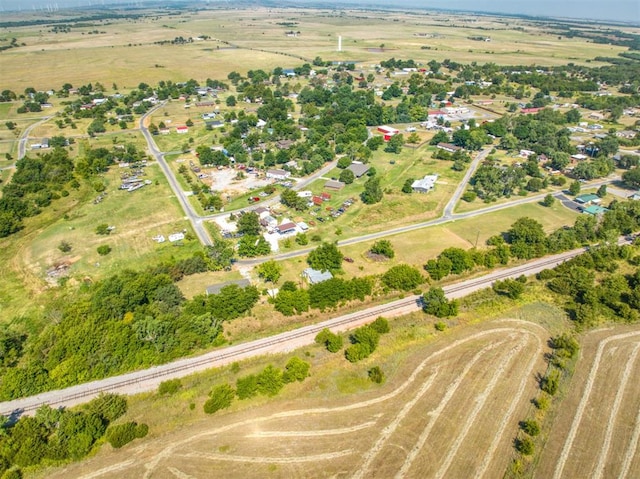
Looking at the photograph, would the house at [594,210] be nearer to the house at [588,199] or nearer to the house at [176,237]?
the house at [588,199]

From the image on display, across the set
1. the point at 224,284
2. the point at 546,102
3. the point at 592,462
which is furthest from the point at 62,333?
the point at 546,102

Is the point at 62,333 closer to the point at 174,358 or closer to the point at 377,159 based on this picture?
the point at 174,358

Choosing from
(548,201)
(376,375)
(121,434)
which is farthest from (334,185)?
(121,434)

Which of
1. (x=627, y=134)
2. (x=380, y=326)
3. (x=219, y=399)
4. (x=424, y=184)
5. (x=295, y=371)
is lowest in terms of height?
(x=219, y=399)

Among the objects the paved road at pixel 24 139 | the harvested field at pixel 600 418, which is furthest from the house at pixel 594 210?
the paved road at pixel 24 139

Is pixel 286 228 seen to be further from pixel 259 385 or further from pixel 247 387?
pixel 247 387
